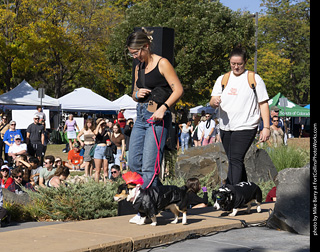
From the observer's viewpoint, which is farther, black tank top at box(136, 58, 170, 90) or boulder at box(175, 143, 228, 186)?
boulder at box(175, 143, 228, 186)

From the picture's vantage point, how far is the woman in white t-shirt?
6.21 m

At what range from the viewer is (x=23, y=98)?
96.6ft

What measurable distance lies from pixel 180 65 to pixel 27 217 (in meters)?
30.8

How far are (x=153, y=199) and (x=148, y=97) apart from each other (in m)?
1.03

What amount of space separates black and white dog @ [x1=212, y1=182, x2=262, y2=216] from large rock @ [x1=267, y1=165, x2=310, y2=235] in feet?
1.47

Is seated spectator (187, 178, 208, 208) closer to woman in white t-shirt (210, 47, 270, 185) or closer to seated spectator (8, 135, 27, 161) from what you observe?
woman in white t-shirt (210, 47, 270, 185)

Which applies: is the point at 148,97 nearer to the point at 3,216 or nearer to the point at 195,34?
the point at 3,216

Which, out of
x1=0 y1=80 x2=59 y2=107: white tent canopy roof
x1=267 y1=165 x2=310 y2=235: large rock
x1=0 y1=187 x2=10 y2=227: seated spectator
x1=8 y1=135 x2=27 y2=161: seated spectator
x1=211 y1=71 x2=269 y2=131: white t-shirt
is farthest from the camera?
x1=0 y1=80 x2=59 y2=107: white tent canopy roof

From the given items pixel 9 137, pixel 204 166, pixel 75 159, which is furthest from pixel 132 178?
pixel 75 159

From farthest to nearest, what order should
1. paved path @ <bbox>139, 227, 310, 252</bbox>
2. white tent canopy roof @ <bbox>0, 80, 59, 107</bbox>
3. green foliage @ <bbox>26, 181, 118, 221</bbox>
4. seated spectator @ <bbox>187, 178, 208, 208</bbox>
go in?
white tent canopy roof @ <bbox>0, 80, 59, 107</bbox>, seated spectator @ <bbox>187, 178, 208, 208</bbox>, green foliage @ <bbox>26, 181, 118, 221</bbox>, paved path @ <bbox>139, 227, 310, 252</bbox>

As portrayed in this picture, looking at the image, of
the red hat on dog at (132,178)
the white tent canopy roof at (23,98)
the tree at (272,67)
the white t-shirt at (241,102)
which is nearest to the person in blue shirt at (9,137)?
the white t-shirt at (241,102)

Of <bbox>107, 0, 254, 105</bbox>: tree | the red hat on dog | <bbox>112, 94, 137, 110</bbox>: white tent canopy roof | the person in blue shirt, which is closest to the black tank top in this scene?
the red hat on dog

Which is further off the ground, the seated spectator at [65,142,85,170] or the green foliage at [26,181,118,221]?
the green foliage at [26,181,118,221]
